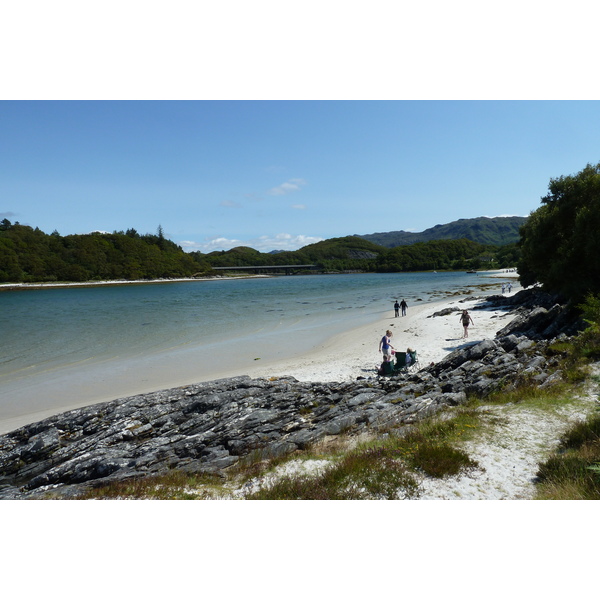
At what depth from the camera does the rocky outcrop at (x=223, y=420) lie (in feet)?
28.5

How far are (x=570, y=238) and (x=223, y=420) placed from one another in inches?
846

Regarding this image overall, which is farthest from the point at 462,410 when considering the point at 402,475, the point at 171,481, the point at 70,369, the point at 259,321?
the point at 259,321

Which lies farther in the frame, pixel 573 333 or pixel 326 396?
pixel 573 333

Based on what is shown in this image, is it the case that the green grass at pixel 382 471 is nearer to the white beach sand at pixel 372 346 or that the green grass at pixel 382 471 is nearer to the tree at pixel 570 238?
the white beach sand at pixel 372 346

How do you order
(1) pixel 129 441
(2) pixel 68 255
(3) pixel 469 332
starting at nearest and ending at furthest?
1. (1) pixel 129 441
2. (3) pixel 469 332
3. (2) pixel 68 255

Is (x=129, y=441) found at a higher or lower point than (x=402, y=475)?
lower

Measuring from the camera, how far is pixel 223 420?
36.9 ft

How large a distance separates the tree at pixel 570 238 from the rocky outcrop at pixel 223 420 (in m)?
6.77

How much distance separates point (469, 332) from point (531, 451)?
20214 mm

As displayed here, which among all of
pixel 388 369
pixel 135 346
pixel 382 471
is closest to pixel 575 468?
pixel 382 471

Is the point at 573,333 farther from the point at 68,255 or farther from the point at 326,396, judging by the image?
the point at 68,255

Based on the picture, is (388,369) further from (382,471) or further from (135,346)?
(135,346)

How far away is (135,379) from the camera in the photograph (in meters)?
19.4

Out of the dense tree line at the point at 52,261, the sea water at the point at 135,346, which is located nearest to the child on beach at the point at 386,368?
the sea water at the point at 135,346
